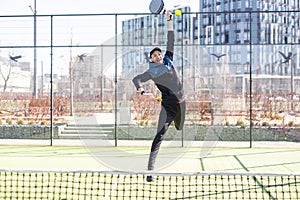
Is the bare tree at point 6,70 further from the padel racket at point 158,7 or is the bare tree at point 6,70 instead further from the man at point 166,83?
the man at point 166,83

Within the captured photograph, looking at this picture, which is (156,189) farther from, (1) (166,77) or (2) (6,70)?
(2) (6,70)

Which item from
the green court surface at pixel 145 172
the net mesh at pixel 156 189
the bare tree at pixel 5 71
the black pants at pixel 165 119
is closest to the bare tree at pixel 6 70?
the bare tree at pixel 5 71

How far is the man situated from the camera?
4.97 m

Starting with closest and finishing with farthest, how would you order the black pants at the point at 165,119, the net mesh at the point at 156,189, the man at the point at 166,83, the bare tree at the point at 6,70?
the net mesh at the point at 156,189, the man at the point at 166,83, the black pants at the point at 165,119, the bare tree at the point at 6,70

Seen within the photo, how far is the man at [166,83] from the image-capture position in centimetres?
497

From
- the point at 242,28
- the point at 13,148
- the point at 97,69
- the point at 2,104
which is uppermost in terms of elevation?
the point at 242,28

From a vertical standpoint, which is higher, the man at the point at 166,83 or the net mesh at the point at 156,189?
the man at the point at 166,83

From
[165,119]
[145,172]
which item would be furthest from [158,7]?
[145,172]

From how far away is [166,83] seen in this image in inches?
203

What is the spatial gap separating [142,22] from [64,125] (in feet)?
14.1

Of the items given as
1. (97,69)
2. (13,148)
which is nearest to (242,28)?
(97,69)

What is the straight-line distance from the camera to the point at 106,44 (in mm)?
10922

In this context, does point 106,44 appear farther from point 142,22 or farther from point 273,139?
point 273,139

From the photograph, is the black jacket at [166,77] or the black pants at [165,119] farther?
the black pants at [165,119]
